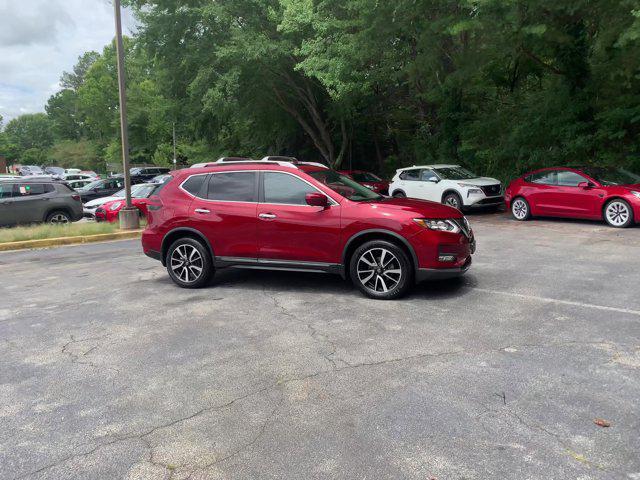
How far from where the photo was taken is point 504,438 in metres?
3.27

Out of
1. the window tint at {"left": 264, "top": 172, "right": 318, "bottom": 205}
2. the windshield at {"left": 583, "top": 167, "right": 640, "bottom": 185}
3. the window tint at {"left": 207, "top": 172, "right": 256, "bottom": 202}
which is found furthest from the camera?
the windshield at {"left": 583, "top": 167, "right": 640, "bottom": 185}

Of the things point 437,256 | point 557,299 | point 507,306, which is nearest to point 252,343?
point 437,256

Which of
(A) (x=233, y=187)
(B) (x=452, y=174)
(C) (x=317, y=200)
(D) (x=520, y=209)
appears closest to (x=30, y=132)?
(B) (x=452, y=174)

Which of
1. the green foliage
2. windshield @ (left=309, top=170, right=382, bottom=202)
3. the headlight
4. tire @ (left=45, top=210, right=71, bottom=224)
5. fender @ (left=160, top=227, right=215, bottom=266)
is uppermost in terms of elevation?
the green foliage

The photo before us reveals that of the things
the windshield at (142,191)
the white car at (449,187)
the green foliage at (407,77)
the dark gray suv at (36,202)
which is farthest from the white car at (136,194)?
the white car at (449,187)

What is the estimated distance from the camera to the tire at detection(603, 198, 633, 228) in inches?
470

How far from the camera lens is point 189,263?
24.8 feet

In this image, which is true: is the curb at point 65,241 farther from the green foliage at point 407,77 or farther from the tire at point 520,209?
the tire at point 520,209

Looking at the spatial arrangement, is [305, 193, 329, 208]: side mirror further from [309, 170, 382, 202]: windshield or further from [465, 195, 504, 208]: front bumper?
[465, 195, 504, 208]: front bumper

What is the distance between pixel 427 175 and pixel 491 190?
7.11ft

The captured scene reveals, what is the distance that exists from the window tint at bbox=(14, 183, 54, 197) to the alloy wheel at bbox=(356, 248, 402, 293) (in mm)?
13950

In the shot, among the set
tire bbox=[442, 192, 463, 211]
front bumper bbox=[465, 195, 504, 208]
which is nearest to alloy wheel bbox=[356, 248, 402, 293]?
tire bbox=[442, 192, 463, 211]

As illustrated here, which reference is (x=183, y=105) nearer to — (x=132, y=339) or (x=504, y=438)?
(x=132, y=339)

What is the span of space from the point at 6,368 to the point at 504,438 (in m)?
4.18
